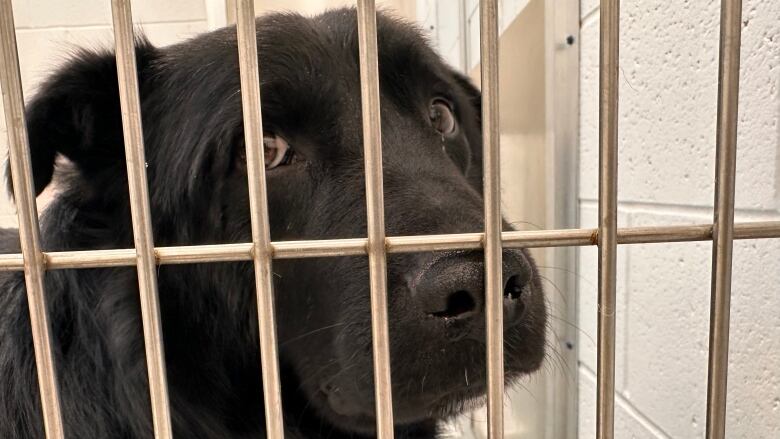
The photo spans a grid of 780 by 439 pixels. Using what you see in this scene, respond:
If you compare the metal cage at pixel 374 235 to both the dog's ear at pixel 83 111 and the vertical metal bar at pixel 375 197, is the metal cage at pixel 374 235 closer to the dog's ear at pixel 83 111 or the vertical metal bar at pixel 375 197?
the vertical metal bar at pixel 375 197

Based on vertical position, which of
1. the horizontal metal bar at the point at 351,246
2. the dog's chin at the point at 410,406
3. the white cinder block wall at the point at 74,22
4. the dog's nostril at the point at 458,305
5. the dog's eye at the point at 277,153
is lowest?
the dog's chin at the point at 410,406

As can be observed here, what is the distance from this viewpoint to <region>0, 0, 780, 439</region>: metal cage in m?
0.43

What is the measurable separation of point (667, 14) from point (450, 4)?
1.45 m

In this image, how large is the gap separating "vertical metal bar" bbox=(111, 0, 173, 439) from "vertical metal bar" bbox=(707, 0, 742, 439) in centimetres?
42

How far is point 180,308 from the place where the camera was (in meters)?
0.88

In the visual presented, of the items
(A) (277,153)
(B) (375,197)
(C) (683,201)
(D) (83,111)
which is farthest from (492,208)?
(D) (83,111)

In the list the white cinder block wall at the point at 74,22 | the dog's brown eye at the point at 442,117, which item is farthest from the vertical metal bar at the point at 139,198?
the white cinder block wall at the point at 74,22

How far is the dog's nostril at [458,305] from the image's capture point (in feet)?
1.73

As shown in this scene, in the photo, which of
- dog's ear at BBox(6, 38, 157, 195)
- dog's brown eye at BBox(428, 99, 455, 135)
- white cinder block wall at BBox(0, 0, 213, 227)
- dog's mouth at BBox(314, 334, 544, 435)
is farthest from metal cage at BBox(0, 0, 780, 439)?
white cinder block wall at BBox(0, 0, 213, 227)

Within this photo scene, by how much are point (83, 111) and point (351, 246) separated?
0.65 meters

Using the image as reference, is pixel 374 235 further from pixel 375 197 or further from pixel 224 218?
pixel 224 218

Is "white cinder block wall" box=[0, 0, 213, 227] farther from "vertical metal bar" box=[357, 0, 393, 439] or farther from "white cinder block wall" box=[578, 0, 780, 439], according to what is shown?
"vertical metal bar" box=[357, 0, 393, 439]

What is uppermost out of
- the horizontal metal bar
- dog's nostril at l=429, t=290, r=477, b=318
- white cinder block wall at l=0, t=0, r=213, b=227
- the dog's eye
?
white cinder block wall at l=0, t=0, r=213, b=227

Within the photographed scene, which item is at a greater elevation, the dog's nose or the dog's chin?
the dog's nose
